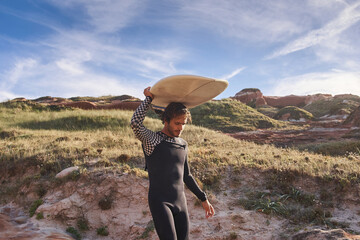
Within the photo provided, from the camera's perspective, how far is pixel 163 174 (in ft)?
8.85

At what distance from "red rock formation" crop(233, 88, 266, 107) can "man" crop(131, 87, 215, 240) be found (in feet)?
189

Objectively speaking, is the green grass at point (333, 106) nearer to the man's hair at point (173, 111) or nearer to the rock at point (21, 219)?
the rock at point (21, 219)

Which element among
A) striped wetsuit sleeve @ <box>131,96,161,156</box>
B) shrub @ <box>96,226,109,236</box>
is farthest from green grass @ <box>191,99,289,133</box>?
striped wetsuit sleeve @ <box>131,96,161,156</box>

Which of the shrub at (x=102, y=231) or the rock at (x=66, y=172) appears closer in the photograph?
the shrub at (x=102, y=231)

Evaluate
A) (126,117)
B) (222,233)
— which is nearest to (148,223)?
(222,233)

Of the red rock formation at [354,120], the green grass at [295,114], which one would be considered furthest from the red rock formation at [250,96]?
the red rock formation at [354,120]

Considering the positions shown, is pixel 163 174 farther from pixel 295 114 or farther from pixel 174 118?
pixel 295 114

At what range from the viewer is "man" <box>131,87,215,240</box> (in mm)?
2559

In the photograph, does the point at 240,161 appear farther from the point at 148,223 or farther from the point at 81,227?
the point at 81,227

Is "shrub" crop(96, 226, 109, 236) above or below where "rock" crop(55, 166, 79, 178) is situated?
below

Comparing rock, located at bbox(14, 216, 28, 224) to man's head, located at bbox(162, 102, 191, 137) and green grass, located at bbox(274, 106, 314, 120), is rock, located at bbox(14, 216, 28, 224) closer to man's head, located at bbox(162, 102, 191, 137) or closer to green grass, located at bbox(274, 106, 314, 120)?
Result: man's head, located at bbox(162, 102, 191, 137)

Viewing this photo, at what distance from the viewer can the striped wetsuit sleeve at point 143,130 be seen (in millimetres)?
2549

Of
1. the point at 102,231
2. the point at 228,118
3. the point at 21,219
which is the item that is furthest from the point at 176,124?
the point at 228,118

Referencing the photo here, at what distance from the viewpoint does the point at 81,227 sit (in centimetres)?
554
